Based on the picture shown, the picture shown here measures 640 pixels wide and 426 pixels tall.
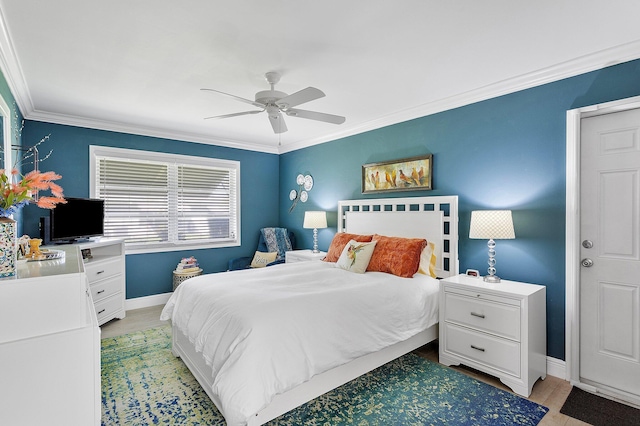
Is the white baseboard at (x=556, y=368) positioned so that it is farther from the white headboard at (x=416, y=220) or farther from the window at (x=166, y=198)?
the window at (x=166, y=198)

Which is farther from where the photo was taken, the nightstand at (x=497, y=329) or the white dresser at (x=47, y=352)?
the nightstand at (x=497, y=329)

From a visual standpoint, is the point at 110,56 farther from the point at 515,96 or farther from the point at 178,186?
the point at 515,96

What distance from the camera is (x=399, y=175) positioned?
393cm

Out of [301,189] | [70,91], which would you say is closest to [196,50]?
[70,91]

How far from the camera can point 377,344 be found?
95.8 inches

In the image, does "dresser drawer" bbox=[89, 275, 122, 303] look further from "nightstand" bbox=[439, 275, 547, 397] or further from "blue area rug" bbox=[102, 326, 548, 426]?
"nightstand" bbox=[439, 275, 547, 397]

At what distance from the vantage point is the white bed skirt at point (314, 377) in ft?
6.56

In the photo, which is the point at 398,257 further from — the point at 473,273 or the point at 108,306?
the point at 108,306

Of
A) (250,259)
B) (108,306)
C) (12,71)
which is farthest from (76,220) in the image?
(250,259)

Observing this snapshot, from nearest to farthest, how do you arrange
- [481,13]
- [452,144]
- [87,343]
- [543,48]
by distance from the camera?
[87,343] < [481,13] < [543,48] < [452,144]

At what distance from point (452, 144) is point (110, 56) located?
10.5ft

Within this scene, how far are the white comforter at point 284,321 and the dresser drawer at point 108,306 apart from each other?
1379 mm

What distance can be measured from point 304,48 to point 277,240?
3.56 metres

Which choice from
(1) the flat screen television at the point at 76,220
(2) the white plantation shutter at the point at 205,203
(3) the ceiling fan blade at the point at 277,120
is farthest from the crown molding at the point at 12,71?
(2) the white plantation shutter at the point at 205,203
